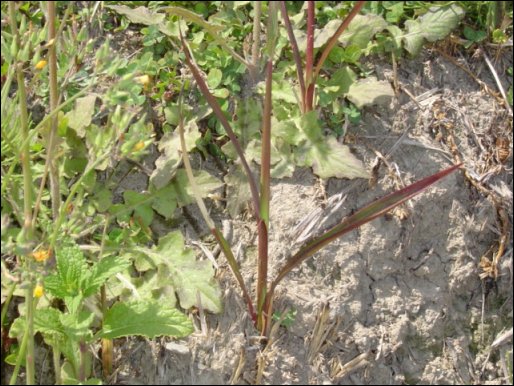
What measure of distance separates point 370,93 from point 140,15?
2.87 feet

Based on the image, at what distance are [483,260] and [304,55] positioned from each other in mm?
979

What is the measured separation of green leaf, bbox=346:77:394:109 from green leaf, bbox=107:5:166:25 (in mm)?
743


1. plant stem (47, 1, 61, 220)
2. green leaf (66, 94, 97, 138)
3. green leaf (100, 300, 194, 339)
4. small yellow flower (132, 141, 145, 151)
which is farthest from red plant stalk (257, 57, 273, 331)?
green leaf (66, 94, 97, 138)

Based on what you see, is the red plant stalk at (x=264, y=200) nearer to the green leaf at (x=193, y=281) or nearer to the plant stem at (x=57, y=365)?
the green leaf at (x=193, y=281)

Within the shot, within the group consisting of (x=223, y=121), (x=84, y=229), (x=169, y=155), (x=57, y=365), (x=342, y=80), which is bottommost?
(x=57, y=365)

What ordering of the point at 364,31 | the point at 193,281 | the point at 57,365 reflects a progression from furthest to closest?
the point at 364,31
the point at 193,281
the point at 57,365

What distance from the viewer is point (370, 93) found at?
2883 millimetres

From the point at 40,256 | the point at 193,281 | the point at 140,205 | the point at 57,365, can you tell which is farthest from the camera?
the point at 140,205

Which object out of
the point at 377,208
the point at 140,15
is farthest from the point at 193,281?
the point at 140,15

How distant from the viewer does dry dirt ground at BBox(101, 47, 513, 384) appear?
2.50 meters

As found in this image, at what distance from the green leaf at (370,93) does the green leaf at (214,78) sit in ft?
1.53

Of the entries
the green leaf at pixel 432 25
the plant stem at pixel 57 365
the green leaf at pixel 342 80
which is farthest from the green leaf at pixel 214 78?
the plant stem at pixel 57 365

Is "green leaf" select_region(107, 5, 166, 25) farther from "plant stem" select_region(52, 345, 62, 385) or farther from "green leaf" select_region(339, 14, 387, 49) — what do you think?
"plant stem" select_region(52, 345, 62, 385)

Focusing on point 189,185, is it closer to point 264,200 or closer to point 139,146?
point 264,200
